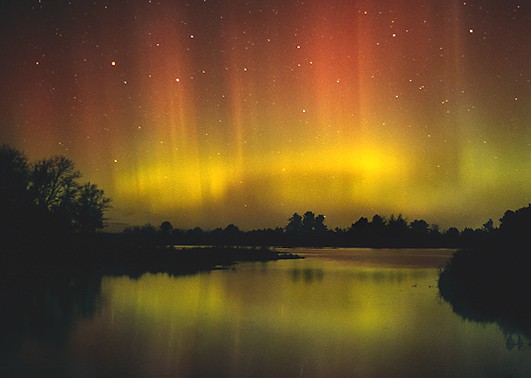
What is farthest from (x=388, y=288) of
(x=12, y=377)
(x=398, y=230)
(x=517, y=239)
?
(x=398, y=230)

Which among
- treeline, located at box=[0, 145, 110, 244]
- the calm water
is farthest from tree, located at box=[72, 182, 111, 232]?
the calm water

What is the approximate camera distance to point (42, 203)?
53.7 m

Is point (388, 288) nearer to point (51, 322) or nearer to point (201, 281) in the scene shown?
point (201, 281)

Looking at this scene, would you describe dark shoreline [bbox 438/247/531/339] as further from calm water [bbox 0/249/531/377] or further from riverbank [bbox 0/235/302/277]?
riverbank [bbox 0/235/302/277]

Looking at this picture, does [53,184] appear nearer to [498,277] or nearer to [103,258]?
[103,258]

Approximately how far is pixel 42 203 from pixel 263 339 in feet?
130

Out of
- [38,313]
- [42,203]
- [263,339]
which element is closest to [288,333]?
[263,339]

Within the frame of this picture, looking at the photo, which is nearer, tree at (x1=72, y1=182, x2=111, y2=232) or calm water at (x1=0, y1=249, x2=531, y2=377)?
calm water at (x1=0, y1=249, x2=531, y2=377)

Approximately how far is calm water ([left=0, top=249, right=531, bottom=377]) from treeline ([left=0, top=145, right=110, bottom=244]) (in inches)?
410

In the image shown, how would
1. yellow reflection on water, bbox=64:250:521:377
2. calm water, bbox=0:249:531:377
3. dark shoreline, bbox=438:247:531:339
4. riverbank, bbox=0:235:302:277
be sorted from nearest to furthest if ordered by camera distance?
calm water, bbox=0:249:531:377 < yellow reflection on water, bbox=64:250:521:377 < dark shoreline, bbox=438:247:531:339 < riverbank, bbox=0:235:302:277

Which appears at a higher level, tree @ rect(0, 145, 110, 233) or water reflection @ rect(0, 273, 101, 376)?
tree @ rect(0, 145, 110, 233)

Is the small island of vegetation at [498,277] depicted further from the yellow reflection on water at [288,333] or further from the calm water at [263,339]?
the yellow reflection on water at [288,333]

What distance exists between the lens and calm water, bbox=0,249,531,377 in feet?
49.3

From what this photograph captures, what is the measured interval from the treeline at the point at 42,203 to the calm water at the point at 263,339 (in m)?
10.4
